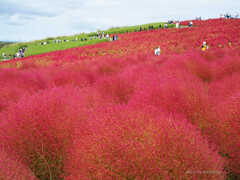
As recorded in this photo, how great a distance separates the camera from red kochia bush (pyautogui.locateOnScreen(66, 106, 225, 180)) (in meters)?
1.29

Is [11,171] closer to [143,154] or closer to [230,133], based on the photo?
[143,154]

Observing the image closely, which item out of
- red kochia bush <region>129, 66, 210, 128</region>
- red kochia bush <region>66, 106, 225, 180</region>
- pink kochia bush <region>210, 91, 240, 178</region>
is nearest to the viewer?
red kochia bush <region>66, 106, 225, 180</region>

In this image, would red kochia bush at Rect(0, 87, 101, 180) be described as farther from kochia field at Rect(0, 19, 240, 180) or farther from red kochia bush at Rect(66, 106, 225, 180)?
red kochia bush at Rect(66, 106, 225, 180)

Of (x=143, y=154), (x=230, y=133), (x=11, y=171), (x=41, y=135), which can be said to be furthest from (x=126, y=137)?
(x=230, y=133)

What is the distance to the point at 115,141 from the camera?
4.48ft

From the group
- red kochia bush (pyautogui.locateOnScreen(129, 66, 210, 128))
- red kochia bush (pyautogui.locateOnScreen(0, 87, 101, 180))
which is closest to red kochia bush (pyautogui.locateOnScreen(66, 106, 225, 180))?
red kochia bush (pyautogui.locateOnScreen(0, 87, 101, 180))

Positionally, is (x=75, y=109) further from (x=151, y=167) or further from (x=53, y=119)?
(x=151, y=167)

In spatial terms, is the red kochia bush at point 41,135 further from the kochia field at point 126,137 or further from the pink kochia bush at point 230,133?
the pink kochia bush at point 230,133

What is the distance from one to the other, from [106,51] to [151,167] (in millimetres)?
15574

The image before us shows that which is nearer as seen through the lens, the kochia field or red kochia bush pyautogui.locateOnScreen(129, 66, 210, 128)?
the kochia field

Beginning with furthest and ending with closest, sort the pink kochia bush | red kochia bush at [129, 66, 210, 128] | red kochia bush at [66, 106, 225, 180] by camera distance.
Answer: red kochia bush at [129, 66, 210, 128], the pink kochia bush, red kochia bush at [66, 106, 225, 180]

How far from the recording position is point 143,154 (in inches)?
51.5

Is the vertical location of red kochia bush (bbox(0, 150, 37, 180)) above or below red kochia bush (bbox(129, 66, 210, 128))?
below

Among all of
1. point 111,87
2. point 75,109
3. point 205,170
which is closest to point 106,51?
point 111,87
